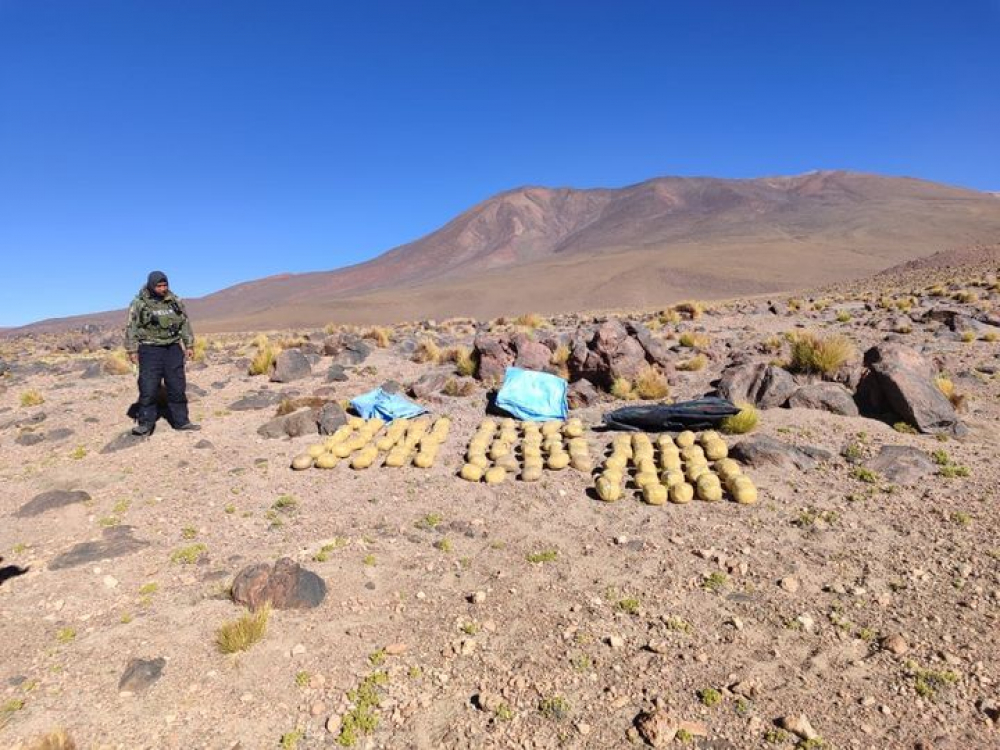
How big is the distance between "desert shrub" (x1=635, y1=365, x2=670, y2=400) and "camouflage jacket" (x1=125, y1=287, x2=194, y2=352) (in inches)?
267

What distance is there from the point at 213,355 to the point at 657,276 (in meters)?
51.2

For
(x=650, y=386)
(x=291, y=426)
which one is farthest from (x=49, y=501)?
(x=650, y=386)

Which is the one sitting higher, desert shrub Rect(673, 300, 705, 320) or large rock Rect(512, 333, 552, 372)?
desert shrub Rect(673, 300, 705, 320)

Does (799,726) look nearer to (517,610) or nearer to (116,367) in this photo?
(517,610)

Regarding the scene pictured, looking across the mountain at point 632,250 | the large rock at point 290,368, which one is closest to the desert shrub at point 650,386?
the large rock at point 290,368

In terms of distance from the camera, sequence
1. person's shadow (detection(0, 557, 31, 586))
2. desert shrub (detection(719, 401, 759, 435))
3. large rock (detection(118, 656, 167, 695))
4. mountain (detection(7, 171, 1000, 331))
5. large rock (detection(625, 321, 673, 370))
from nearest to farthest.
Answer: large rock (detection(118, 656, 167, 695))
person's shadow (detection(0, 557, 31, 586))
desert shrub (detection(719, 401, 759, 435))
large rock (detection(625, 321, 673, 370))
mountain (detection(7, 171, 1000, 331))

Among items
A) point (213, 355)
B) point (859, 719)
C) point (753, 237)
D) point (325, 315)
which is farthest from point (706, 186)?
point (859, 719)

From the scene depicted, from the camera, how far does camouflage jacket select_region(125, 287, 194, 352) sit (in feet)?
25.3

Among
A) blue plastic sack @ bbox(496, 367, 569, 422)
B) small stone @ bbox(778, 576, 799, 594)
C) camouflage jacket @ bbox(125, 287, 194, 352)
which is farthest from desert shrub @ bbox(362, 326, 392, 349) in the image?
small stone @ bbox(778, 576, 799, 594)

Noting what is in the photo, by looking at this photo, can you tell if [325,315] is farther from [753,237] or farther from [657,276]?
[753,237]

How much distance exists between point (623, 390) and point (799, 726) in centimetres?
692

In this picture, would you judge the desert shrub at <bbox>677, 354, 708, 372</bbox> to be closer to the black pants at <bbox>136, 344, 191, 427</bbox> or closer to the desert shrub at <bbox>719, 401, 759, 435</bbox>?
the desert shrub at <bbox>719, 401, 759, 435</bbox>

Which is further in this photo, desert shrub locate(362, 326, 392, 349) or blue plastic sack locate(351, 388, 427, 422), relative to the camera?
desert shrub locate(362, 326, 392, 349)

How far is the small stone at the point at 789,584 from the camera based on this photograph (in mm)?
3871
